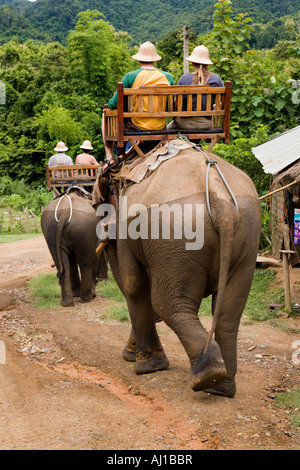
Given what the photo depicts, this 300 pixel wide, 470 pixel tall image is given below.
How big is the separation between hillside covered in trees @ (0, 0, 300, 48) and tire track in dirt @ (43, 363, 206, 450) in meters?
51.2

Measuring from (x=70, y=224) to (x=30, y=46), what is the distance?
42.1 meters

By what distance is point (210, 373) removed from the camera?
459 centimetres

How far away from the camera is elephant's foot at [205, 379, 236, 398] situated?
17.3 feet

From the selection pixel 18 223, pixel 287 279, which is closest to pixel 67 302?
pixel 287 279

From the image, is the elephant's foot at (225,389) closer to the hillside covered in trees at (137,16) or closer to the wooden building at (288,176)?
the wooden building at (288,176)

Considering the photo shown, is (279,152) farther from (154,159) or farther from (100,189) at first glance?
(154,159)

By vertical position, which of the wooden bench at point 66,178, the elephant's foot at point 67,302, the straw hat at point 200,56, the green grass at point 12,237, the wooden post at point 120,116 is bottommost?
the green grass at point 12,237

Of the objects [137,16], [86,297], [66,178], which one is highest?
[137,16]

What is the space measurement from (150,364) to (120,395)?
52 cm

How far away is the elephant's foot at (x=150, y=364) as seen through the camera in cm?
618

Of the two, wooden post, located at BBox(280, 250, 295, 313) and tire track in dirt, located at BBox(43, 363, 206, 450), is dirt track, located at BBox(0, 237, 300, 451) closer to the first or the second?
tire track in dirt, located at BBox(43, 363, 206, 450)

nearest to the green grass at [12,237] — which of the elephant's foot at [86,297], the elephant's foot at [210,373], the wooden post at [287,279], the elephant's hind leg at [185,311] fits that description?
the elephant's foot at [86,297]

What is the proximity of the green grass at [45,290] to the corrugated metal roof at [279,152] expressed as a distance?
4.08 m

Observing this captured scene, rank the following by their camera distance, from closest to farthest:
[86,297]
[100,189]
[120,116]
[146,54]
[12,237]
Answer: [120,116] < [146,54] < [100,189] < [86,297] < [12,237]
